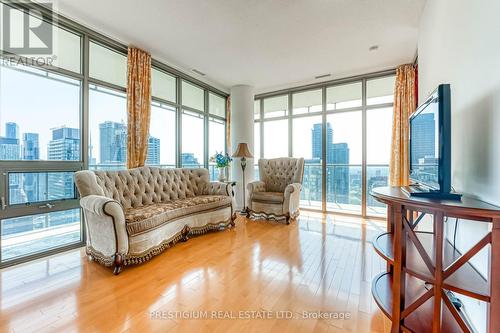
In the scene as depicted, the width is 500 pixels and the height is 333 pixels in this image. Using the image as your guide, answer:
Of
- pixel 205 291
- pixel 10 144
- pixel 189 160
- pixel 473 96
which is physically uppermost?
pixel 473 96

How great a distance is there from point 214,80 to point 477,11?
4.17 meters

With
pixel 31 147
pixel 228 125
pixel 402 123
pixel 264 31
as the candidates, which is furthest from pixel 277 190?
pixel 31 147

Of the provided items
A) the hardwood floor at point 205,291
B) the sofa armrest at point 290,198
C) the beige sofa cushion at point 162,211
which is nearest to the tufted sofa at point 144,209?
the beige sofa cushion at point 162,211

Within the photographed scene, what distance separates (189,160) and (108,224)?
8.08 ft

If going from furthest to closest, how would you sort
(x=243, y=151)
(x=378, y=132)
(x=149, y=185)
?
1. (x=243, y=151)
2. (x=378, y=132)
3. (x=149, y=185)

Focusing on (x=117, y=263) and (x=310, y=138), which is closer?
(x=117, y=263)

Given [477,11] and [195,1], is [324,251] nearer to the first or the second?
[477,11]

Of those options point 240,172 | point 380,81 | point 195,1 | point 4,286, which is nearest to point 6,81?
point 4,286

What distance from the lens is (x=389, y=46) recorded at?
327 centimetres

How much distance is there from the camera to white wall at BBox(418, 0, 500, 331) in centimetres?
112

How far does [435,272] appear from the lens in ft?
3.23


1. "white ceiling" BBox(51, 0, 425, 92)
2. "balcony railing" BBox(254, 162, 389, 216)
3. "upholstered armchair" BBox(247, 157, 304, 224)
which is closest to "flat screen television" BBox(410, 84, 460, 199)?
"white ceiling" BBox(51, 0, 425, 92)

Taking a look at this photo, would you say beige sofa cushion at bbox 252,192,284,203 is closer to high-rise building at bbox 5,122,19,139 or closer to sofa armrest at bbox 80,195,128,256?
sofa armrest at bbox 80,195,128,256

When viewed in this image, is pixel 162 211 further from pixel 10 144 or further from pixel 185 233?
pixel 10 144
